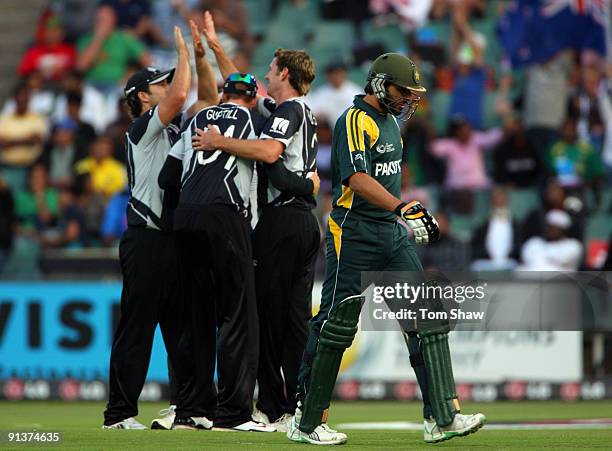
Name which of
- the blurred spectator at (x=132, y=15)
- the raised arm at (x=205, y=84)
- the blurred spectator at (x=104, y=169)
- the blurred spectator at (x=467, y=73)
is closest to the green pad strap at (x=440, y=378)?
the raised arm at (x=205, y=84)

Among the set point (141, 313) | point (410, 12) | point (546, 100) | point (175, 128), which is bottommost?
point (141, 313)

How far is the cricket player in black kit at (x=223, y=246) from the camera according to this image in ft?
28.6

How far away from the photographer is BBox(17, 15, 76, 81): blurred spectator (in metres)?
19.7

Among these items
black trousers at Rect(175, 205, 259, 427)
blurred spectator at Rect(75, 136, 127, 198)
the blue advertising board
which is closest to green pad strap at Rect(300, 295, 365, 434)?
black trousers at Rect(175, 205, 259, 427)

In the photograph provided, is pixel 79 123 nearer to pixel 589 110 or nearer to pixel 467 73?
pixel 467 73

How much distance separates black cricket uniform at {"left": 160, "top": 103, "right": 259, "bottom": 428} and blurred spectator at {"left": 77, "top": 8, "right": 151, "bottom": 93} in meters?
10.7

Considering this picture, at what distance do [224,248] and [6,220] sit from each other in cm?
889

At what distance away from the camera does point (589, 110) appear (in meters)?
16.9

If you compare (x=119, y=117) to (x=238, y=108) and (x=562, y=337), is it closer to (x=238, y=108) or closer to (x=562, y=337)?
(x=562, y=337)

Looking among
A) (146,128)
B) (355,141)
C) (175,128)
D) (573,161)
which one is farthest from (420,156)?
(355,141)

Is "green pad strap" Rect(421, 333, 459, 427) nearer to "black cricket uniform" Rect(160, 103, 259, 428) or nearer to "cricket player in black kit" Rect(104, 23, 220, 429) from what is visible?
"black cricket uniform" Rect(160, 103, 259, 428)

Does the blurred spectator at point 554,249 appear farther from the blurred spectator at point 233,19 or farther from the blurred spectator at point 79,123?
the blurred spectator at point 79,123

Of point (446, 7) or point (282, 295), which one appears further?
point (446, 7)

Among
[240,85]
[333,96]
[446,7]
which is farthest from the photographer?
[446,7]
